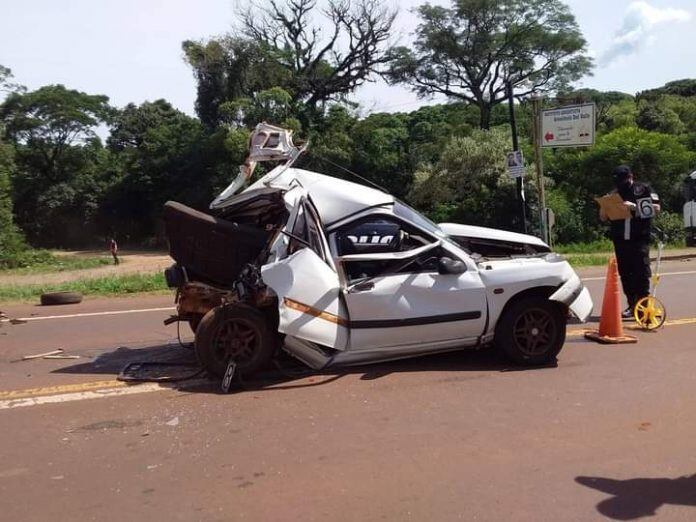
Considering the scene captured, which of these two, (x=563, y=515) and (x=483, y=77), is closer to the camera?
(x=563, y=515)

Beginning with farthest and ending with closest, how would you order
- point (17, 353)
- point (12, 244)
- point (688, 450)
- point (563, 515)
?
point (12, 244)
point (17, 353)
point (688, 450)
point (563, 515)

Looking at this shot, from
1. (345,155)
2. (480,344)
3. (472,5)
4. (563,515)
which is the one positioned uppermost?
(472,5)

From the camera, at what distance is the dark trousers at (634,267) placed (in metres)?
8.24

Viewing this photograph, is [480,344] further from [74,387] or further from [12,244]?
[12,244]

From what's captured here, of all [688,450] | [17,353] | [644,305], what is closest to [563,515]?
[688,450]

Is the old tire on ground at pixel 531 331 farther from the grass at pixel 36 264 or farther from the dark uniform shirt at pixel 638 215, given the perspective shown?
the grass at pixel 36 264

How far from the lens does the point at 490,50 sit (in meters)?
46.6

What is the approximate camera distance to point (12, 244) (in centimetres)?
3209

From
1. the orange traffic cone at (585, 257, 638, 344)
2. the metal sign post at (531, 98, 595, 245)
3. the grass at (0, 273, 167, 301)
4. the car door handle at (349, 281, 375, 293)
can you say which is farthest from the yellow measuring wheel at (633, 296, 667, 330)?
the grass at (0, 273, 167, 301)

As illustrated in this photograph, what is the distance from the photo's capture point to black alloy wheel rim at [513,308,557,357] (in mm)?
6293

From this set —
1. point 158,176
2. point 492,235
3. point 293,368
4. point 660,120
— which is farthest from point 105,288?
point 660,120

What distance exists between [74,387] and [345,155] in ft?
102

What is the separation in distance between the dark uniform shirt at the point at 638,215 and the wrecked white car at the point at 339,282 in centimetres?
230

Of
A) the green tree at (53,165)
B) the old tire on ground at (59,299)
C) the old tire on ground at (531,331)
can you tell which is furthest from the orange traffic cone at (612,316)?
the green tree at (53,165)
